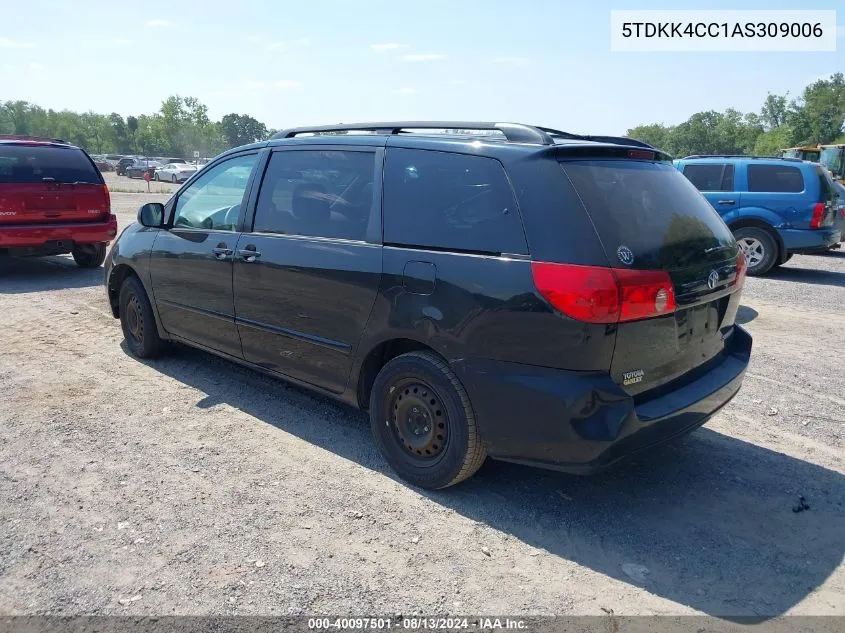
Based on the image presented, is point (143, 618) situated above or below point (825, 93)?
below

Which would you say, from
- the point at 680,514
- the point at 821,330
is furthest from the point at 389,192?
the point at 821,330

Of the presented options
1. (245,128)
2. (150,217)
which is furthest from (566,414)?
(245,128)

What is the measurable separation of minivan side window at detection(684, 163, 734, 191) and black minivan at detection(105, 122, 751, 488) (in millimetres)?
8414

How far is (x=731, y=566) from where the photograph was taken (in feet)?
9.66

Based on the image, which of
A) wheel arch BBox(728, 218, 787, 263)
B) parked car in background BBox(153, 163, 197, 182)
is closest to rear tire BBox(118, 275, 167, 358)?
wheel arch BBox(728, 218, 787, 263)

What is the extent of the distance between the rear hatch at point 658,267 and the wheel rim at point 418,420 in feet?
3.15

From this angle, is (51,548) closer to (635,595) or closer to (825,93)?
(635,595)

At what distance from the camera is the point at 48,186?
891 cm

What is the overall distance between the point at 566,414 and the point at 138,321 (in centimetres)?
415

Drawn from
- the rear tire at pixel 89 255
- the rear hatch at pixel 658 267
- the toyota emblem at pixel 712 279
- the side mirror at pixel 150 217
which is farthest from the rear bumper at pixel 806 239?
→ the rear tire at pixel 89 255

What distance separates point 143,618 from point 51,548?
760 mm

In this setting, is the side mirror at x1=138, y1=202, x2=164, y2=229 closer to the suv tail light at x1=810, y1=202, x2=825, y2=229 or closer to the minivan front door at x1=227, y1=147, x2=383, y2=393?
the minivan front door at x1=227, y1=147, x2=383, y2=393

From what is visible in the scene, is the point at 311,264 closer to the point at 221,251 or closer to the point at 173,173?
the point at 221,251

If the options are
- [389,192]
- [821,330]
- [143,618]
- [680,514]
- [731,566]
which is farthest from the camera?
[821,330]
